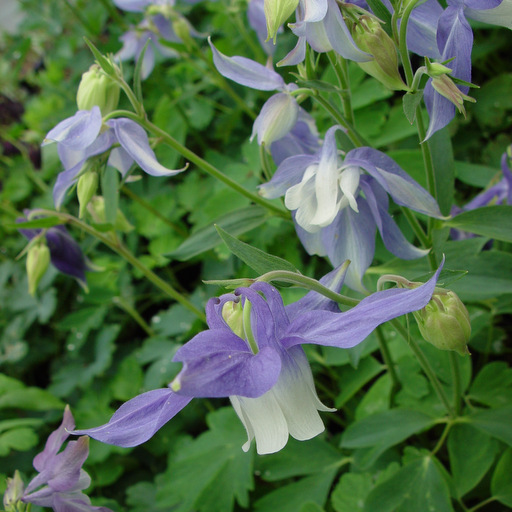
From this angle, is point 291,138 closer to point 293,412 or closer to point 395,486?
point 293,412

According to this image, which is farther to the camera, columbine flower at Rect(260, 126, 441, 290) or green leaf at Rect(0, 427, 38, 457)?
green leaf at Rect(0, 427, 38, 457)

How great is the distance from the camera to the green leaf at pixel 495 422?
105 cm

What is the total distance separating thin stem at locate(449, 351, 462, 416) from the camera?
41.4 inches

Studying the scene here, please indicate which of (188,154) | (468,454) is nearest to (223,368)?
(188,154)

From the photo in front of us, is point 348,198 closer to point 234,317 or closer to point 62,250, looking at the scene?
point 234,317

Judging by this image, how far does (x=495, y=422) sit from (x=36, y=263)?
106 centimetres

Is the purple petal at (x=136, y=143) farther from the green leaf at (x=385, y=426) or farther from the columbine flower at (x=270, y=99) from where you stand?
the green leaf at (x=385, y=426)

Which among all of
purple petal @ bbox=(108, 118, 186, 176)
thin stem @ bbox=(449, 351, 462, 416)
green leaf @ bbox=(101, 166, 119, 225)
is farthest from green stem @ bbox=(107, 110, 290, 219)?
thin stem @ bbox=(449, 351, 462, 416)

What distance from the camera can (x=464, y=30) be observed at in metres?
0.78

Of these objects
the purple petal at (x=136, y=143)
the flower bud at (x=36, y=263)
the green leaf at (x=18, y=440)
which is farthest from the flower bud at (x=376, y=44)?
the green leaf at (x=18, y=440)

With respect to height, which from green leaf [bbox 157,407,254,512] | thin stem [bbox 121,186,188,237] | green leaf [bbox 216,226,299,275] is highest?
green leaf [bbox 216,226,299,275]

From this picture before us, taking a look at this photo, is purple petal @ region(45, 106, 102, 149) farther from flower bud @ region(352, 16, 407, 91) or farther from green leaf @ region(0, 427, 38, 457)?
green leaf @ region(0, 427, 38, 457)

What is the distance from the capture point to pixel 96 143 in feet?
3.44

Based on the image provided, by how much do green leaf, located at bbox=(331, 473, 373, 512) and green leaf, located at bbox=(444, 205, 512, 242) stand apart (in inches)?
25.1
